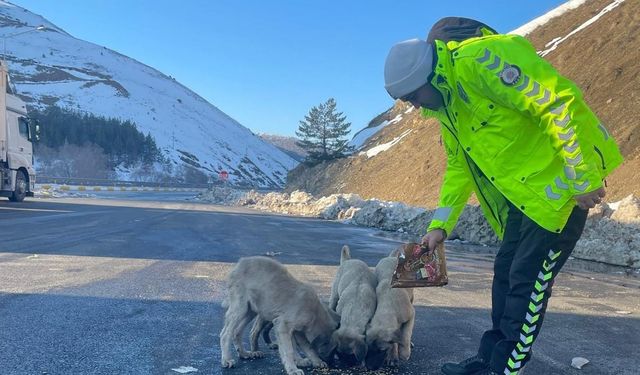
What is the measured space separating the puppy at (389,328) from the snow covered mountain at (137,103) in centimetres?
12670

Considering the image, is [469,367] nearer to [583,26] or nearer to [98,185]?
[583,26]

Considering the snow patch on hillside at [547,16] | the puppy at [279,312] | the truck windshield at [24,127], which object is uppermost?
the snow patch on hillside at [547,16]

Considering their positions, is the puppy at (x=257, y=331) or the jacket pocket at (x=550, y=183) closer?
the jacket pocket at (x=550, y=183)

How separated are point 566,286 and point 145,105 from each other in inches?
6644

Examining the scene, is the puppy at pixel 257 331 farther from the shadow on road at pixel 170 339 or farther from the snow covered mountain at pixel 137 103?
the snow covered mountain at pixel 137 103

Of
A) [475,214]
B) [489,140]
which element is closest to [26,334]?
[489,140]

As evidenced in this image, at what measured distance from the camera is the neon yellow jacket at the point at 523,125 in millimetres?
2895

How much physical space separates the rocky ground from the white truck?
1394 cm

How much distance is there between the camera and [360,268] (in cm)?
473

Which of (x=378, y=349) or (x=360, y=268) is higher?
(x=360, y=268)

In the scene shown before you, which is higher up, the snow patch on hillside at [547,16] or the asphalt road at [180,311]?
the snow patch on hillside at [547,16]

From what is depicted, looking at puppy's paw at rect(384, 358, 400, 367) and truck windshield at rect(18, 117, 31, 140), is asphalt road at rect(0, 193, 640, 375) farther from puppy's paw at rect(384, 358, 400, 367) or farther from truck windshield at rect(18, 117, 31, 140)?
truck windshield at rect(18, 117, 31, 140)

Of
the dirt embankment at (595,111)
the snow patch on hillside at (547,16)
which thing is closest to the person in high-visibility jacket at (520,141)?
the dirt embankment at (595,111)

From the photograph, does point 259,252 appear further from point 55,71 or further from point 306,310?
point 55,71
